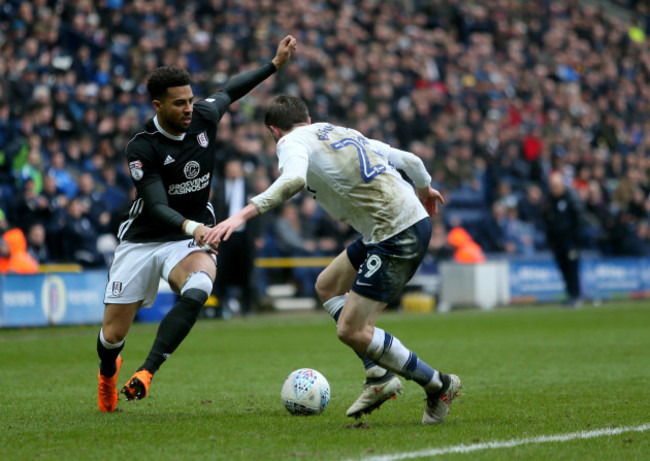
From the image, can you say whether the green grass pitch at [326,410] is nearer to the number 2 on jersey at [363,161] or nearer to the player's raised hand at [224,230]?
the player's raised hand at [224,230]

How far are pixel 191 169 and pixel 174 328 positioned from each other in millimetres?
1185

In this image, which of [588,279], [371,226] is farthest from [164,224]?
[588,279]

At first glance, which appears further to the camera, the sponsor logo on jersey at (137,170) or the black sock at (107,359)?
the black sock at (107,359)

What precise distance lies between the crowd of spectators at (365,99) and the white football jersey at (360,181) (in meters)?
10.2

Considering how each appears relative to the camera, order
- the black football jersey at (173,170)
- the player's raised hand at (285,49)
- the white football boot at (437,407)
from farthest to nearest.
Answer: the player's raised hand at (285,49) < the black football jersey at (173,170) < the white football boot at (437,407)

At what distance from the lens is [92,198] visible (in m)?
16.5

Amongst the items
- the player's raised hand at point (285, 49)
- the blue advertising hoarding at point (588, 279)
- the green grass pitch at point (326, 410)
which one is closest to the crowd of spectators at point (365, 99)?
the blue advertising hoarding at point (588, 279)

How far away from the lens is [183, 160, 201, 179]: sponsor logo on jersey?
7.12m

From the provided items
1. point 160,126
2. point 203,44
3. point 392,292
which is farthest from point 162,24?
point 392,292

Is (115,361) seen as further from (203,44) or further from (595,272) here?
(595,272)

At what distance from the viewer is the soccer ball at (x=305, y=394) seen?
667cm

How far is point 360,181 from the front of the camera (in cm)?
631

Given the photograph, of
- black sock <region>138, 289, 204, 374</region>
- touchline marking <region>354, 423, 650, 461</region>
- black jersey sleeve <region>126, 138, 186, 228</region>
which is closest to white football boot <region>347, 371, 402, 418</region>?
touchline marking <region>354, 423, 650, 461</region>

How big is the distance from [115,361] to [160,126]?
1.71 m
